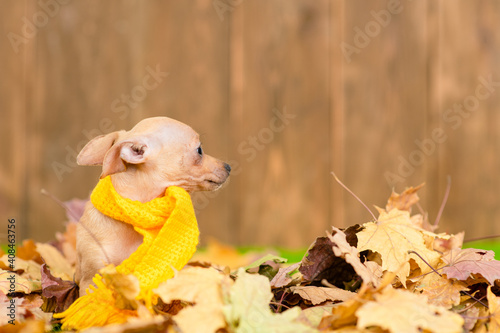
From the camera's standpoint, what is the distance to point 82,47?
261cm

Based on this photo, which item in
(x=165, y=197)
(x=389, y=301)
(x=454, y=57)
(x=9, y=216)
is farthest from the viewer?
(x=454, y=57)

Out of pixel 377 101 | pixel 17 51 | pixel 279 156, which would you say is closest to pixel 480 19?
pixel 377 101

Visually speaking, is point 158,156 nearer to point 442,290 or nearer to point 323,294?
point 323,294

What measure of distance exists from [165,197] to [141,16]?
1762 millimetres

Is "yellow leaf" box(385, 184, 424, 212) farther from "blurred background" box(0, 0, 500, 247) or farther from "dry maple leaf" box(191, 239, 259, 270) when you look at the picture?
"blurred background" box(0, 0, 500, 247)

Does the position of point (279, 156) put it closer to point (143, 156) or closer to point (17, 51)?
point (17, 51)

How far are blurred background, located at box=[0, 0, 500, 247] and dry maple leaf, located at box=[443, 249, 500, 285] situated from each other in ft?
5.41

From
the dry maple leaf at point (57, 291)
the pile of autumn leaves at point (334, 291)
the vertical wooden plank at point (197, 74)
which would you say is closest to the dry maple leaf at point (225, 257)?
the vertical wooden plank at point (197, 74)

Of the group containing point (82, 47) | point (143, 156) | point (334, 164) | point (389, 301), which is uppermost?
point (82, 47)

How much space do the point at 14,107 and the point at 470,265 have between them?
7.13 feet

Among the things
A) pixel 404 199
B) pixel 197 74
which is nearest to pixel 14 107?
pixel 197 74

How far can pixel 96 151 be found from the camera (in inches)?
41.9

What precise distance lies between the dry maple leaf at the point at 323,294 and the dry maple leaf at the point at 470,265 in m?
0.16

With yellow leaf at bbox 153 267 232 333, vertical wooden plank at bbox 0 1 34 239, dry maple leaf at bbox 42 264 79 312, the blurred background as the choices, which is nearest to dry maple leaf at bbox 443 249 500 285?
yellow leaf at bbox 153 267 232 333
